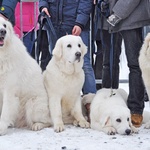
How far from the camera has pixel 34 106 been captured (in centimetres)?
411

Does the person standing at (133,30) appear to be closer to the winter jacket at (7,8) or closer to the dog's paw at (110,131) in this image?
the dog's paw at (110,131)

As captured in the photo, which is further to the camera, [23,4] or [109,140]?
[23,4]

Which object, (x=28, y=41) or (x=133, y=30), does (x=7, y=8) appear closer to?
(x=133, y=30)

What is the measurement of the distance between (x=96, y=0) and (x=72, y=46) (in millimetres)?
897

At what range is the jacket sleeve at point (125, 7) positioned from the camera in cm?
406

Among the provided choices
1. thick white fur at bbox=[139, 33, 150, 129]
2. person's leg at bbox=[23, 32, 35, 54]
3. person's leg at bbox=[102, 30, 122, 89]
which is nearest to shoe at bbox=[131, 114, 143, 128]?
thick white fur at bbox=[139, 33, 150, 129]

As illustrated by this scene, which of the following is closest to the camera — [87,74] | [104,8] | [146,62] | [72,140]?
[72,140]

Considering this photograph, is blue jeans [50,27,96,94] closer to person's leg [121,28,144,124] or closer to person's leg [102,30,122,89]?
person's leg [102,30,122,89]

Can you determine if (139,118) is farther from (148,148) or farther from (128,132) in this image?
(148,148)

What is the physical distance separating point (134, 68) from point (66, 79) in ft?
2.67

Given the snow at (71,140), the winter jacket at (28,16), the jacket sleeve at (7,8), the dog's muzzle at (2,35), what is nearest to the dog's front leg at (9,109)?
the snow at (71,140)

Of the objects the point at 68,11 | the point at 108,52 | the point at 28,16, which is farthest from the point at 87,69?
the point at 28,16

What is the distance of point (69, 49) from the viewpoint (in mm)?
4133

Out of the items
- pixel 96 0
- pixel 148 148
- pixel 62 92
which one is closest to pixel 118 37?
pixel 96 0
